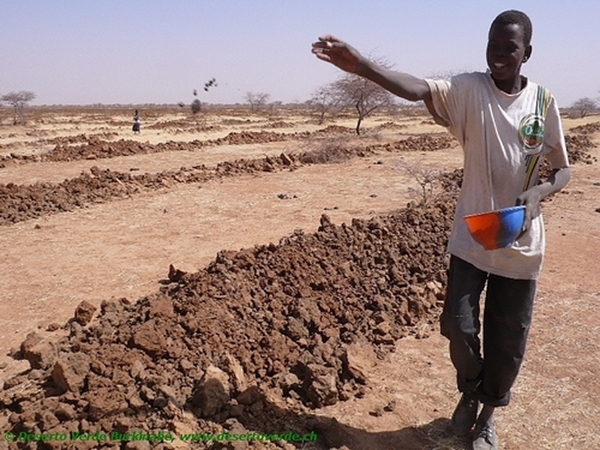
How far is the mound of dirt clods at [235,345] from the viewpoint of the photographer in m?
2.62

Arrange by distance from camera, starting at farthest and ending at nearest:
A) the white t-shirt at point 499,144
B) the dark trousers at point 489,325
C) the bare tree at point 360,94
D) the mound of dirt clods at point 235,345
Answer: the bare tree at point 360,94 < the mound of dirt clods at point 235,345 < the dark trousers at point 489,325 < the white t-shirt at point 499,144

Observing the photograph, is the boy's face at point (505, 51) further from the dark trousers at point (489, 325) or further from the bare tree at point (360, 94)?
the bare tree at point (360, 94)

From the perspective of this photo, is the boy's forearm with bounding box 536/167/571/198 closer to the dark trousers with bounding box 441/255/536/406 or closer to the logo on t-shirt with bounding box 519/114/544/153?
the logo on t-shirt with bounding box 519/114/544/153

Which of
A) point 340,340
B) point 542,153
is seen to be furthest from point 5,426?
point 542,153

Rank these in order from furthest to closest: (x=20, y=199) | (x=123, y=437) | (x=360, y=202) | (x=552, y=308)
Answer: (x=360, y=202) → (x=20, y=199) → (x=552, y=308) → (x=123, y=437)

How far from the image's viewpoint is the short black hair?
211 cm

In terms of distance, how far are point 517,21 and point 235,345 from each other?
234 centimetres

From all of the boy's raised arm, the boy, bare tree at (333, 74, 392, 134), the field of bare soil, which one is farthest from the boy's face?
bare tree at (333, 74, 392, 134)

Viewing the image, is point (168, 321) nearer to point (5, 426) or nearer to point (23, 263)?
point (5, 426)

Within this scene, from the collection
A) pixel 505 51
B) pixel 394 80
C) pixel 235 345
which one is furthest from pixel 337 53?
pixel 235 345

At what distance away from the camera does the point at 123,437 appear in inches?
95.5

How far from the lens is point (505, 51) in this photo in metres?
2.12

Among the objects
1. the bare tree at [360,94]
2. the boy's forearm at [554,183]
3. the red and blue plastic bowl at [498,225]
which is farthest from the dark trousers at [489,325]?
the bare tree at [360,94]

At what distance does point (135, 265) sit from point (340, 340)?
113 inches
